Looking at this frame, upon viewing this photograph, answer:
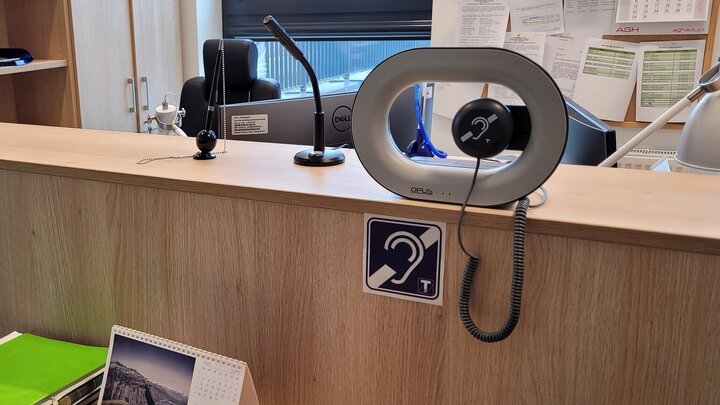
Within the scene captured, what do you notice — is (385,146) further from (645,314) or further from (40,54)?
(40,54)

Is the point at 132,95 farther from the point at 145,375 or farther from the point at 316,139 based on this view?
the point at 145,375

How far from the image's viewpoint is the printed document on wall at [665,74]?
2307 mm

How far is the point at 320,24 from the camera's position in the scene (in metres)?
3.79

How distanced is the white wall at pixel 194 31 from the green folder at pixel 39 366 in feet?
9.62

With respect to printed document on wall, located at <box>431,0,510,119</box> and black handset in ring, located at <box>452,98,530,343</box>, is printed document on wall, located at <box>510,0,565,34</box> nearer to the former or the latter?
printed document on wall, located at <box>431,0,510,119</box>

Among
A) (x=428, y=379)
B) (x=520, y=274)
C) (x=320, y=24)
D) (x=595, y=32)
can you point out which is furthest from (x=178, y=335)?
(x=320, y=24)

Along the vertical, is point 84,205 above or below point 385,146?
below

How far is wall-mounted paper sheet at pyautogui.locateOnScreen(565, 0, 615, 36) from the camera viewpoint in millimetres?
2400

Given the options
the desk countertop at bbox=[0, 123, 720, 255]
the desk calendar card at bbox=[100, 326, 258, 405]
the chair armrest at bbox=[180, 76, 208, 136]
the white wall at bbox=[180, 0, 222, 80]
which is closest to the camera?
the desk countertop at bbox=[0, 123, 720, 255]

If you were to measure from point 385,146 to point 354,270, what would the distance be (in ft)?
0.58

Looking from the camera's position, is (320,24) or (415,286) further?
(320,24)

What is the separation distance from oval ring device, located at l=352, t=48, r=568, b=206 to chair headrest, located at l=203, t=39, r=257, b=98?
217cm

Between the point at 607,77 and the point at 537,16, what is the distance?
0.41m

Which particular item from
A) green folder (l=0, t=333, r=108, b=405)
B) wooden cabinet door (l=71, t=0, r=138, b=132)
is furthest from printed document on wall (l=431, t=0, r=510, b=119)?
green folder (l=0, t=333, r=108, b=405)
